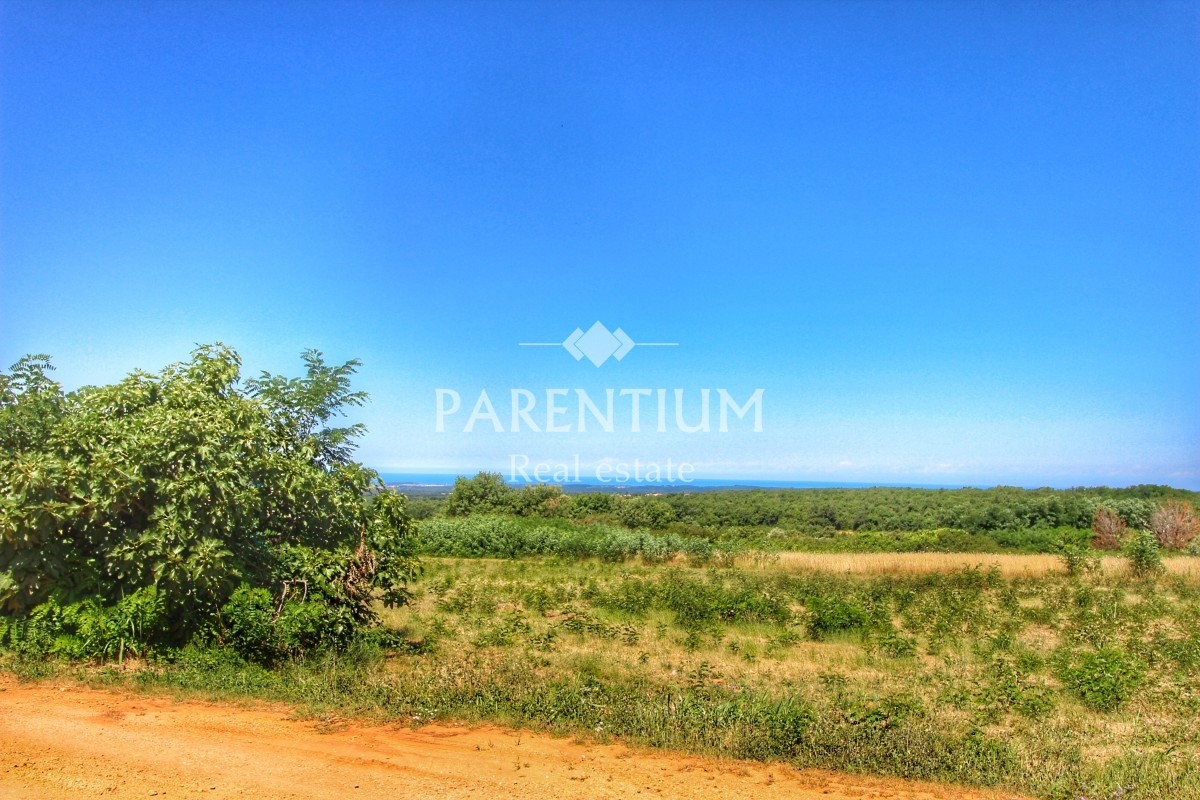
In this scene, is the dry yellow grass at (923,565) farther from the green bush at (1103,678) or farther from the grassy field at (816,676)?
the green bush at (1103,678)

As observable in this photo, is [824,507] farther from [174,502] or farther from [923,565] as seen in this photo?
[174,502]

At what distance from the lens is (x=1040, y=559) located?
2339 centimetres

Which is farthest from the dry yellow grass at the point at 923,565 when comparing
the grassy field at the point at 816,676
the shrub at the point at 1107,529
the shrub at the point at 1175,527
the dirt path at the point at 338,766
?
the dirt path at the point at 338,766

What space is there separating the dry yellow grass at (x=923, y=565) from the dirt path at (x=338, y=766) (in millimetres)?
16402

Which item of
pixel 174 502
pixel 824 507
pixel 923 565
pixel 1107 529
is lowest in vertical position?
pixel 824 507

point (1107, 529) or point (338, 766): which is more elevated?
point (338, 766)

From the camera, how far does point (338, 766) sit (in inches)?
213

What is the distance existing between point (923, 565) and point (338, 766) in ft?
68.4

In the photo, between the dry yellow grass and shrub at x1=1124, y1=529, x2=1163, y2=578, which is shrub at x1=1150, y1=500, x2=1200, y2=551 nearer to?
the dry yellow grass

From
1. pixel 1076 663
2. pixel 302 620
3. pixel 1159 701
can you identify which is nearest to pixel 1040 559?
pixel 1076 663

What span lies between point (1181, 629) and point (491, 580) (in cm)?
1500

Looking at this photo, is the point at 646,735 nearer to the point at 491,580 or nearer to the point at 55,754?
the point at 55,754

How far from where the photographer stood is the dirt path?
198 inches

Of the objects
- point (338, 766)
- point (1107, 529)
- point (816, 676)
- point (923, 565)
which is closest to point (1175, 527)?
point (1107, 529)
